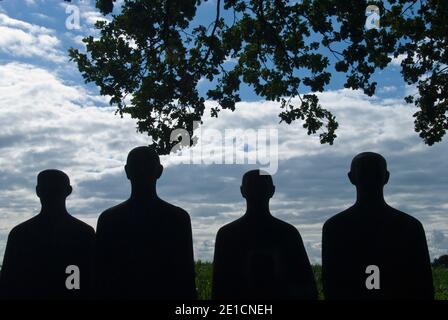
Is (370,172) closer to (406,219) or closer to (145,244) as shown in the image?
(406,219)

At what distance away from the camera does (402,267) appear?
6.82 metres

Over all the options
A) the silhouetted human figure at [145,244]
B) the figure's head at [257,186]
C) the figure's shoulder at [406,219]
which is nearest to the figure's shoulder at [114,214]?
the silhouetted human figure at [145,244]

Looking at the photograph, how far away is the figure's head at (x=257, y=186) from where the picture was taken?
6.93 meters

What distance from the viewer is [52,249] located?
7273 millimetres

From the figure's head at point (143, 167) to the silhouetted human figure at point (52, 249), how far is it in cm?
91

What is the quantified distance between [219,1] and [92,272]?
11.2m

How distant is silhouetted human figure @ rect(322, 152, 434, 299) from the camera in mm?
6770

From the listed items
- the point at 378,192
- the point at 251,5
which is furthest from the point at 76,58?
the point at 378,192

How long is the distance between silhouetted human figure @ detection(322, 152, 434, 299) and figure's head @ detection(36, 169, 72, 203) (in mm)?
3005

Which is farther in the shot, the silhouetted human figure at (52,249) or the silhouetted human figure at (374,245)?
the silhouetted human figure at (52,249)

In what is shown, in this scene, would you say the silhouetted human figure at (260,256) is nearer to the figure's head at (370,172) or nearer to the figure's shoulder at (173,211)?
the figure's shoulder at (173,211)

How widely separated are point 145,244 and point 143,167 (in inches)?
32.7

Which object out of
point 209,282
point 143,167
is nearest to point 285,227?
point 143,167
